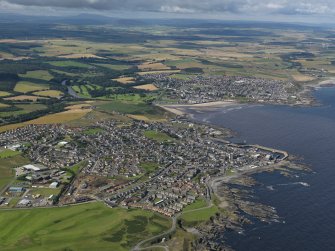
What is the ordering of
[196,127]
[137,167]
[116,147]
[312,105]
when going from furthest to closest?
[312,105] < [196,127] < [116,147] < [137,167]

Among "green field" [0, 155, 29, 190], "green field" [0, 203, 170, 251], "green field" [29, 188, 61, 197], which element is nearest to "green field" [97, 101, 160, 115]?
"green field" [0, 155, 29, 190]

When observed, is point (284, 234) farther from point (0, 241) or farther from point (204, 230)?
point (0, 241)

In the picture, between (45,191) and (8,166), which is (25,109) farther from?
(45,191)

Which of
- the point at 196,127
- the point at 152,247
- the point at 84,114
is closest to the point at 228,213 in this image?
the point at 152,247

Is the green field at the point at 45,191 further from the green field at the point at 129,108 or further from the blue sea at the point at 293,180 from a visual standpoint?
the green field at the point at 129,108

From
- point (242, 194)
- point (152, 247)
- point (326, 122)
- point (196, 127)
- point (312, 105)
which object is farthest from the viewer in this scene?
point (312, 105)

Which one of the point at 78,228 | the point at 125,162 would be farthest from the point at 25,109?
the point at 78,228
